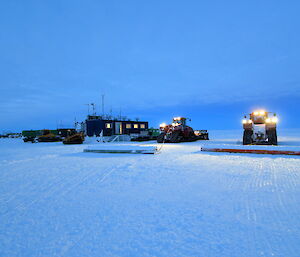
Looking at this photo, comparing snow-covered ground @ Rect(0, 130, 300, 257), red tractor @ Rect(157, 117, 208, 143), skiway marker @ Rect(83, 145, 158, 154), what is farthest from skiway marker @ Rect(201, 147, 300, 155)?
red tractor @ Rect(157, 117, 208, 143)

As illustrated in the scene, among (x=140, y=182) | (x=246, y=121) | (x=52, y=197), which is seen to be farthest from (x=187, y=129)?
(x=52, y=197)

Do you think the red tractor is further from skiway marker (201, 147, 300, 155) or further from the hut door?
the hut door

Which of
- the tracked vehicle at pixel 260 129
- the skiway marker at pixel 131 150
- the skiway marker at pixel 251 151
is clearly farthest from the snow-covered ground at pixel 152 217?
the tracked vehicle at pixel 260 129

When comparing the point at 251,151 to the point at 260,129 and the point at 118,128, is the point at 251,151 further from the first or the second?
the point at 118,128

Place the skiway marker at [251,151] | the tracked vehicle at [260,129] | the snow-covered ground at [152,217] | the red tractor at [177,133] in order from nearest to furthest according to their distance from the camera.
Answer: the snow-covered ground at [152,217] < the skiway marker at [251,151] < the tracked vehicle at [260,129] < the red tractor at [177,133]

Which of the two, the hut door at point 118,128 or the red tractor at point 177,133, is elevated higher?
the hut door at point 118,128

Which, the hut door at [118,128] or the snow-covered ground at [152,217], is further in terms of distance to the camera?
the hut door at [118,128]

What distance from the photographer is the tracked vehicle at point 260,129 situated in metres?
14.1

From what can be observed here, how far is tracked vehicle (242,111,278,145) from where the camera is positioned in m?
14.1

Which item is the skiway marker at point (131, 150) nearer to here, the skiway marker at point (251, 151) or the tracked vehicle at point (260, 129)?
the skiway marker at point (251, 151)

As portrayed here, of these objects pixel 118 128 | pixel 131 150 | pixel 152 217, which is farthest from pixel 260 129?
pixel 118 128

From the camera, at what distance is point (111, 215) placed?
298 cm

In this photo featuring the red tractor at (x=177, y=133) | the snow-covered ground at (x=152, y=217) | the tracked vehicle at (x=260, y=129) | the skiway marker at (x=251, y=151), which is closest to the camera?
the snow-covered ground at (x=152, y=217)

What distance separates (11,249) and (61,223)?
64cm
